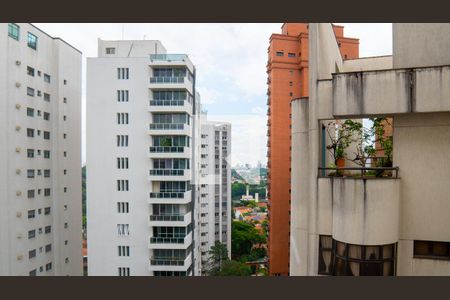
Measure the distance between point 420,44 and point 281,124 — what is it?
1978 cm

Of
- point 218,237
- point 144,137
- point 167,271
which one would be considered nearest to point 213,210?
point 218,237

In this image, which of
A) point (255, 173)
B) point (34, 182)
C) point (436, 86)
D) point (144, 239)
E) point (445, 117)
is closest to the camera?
point (436, 86)

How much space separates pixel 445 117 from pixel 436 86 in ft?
2.06

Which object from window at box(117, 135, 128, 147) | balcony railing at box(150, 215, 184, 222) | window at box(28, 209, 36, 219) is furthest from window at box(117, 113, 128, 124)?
window at box(28, 209, 36, 219)

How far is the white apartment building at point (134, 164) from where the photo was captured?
49.7 ft

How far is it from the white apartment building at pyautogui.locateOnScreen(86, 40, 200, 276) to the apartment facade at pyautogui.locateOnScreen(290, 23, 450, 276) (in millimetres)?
11737

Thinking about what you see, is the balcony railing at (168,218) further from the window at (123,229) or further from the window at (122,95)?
the window at (122,95)

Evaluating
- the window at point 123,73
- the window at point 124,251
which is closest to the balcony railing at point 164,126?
the window at point 123,73

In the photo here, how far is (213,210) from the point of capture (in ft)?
106

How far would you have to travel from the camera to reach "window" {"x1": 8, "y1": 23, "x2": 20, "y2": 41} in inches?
607

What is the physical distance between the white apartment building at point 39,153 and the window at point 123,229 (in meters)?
6.53

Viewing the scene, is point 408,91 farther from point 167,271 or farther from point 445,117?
point 167,271

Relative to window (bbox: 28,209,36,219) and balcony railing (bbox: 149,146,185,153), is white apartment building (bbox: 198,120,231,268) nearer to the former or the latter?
balcony railing (bbox: 149,146,185,153)

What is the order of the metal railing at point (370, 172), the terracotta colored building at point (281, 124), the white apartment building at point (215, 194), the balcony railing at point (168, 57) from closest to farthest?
the metal railing at point (370, 172) → the balcony railing at point (168, 57) → the terracotta colored building at point (281, 124) → the white apartment building at point (215, 194)
